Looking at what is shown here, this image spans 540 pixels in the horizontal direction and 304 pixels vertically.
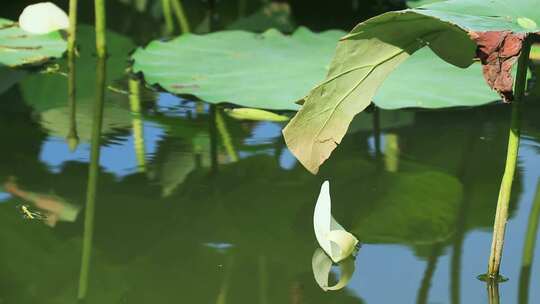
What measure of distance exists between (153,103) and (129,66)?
0.29 meters

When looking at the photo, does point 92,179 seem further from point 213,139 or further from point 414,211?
point 414,211

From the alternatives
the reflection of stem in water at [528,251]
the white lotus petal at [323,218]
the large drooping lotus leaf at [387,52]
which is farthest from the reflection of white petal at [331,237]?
the reflection of stem in water at [528,251]

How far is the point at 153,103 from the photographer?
2002 millimetres

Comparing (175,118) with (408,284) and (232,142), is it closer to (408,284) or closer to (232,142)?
(232,142)

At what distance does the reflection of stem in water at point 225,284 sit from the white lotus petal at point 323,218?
4.5 inches

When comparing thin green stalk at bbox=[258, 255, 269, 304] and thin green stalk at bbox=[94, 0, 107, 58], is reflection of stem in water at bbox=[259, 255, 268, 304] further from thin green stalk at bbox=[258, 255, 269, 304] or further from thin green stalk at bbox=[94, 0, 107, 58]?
thin green stalk at bbox=[94, 0, 107, 58]

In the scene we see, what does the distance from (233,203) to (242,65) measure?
0.64 meters

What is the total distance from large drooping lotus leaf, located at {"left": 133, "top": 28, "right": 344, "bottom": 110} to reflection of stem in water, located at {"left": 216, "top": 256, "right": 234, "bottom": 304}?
0.60 m

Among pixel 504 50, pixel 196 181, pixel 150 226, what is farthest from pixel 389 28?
pixel 196 181

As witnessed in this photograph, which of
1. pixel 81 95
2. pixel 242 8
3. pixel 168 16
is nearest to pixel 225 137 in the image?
pixel 81 95

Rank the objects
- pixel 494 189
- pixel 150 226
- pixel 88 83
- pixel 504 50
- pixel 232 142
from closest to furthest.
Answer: pixel 504 50
pixel 150 226
pixel 494 189
pixel 232 142
pixel 88 83

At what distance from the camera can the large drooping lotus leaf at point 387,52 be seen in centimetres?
100

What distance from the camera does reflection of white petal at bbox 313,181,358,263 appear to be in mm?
1173

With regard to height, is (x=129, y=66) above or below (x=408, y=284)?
below
